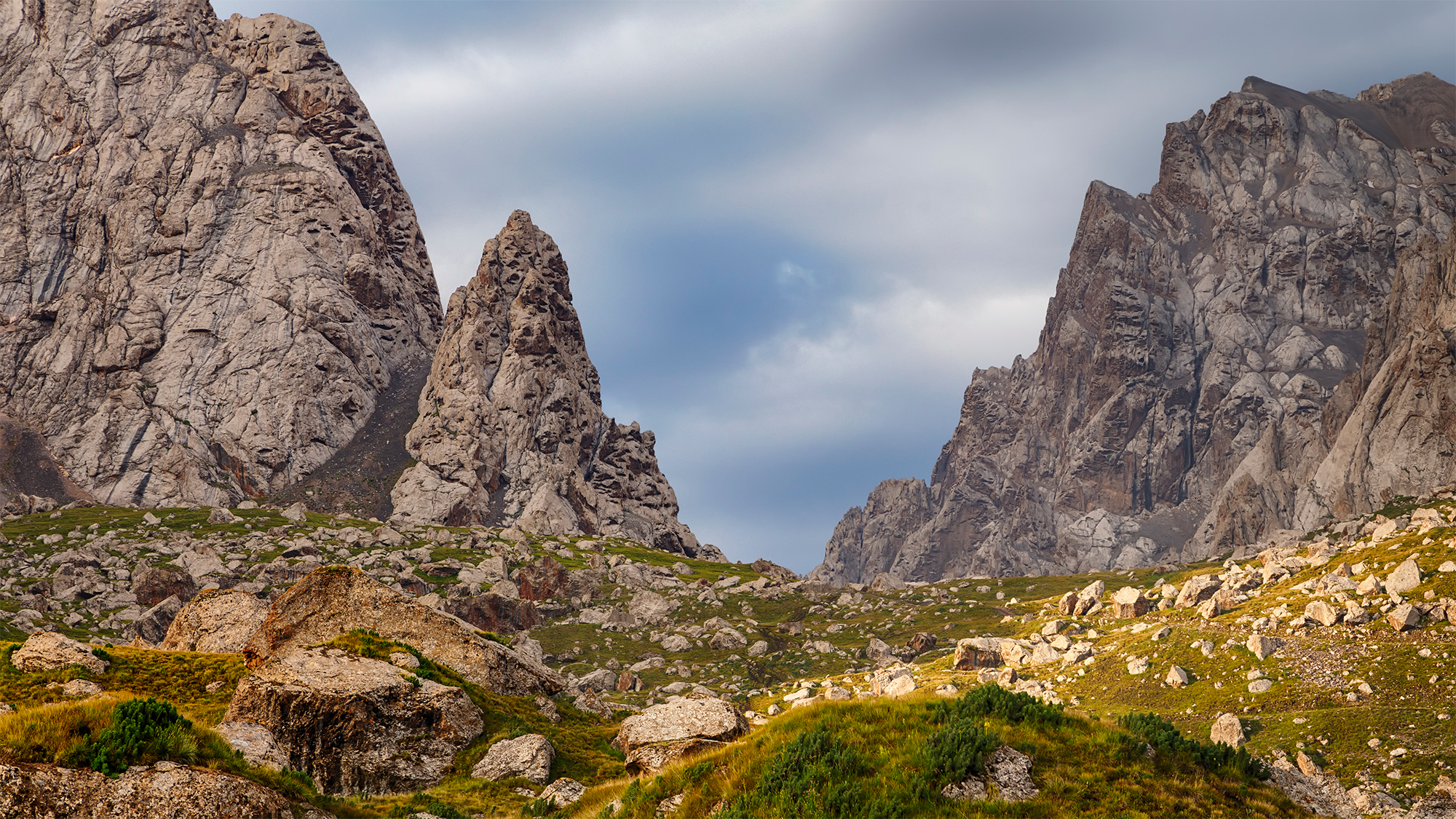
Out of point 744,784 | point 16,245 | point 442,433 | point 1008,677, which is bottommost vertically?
point 1008,677

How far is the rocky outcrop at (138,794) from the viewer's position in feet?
46.9

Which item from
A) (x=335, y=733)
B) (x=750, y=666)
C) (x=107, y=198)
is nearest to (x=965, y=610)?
(x=750, y=666)

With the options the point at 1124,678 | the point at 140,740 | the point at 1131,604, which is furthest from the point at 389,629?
the point at 1131,604

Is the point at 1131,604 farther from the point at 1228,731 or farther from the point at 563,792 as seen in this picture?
the point at 563,792

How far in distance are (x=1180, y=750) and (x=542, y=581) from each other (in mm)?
92319

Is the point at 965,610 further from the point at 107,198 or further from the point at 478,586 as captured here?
the point at 107,198

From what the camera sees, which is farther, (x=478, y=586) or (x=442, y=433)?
(x=442, y=433)

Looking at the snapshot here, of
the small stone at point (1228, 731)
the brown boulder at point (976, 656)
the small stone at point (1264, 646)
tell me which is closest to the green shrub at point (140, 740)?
the small stone at point (1228, 731)

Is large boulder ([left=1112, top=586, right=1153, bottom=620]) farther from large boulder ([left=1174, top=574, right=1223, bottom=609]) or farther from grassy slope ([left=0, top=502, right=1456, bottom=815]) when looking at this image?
large boulder ([left=1174, top=574, right=1223, bottom=609])

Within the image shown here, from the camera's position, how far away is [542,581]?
10488 cm

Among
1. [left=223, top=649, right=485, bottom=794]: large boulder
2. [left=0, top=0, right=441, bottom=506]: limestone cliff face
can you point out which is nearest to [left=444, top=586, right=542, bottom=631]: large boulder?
[left=223, top=649, right=485, bottom=794]: large boulder

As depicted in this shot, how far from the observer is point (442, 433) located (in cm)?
17450

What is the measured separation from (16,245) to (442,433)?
9434 cm

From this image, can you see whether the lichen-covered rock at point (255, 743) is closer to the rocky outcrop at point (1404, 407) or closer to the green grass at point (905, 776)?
the green grass at point (905, 776)
